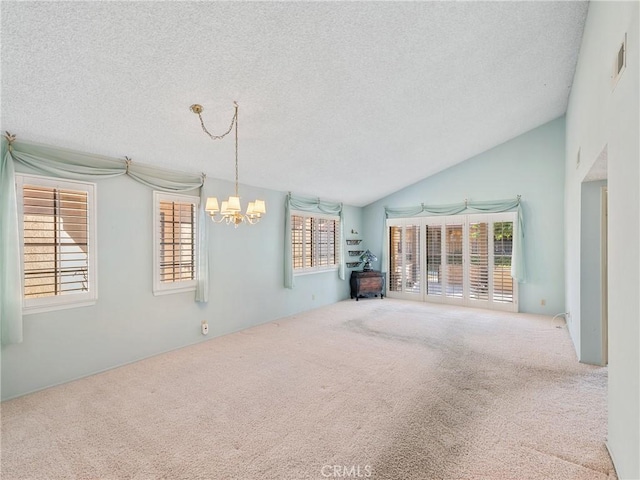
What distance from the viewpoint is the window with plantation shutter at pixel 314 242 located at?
6340 millimetres

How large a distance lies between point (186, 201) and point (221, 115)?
158cm

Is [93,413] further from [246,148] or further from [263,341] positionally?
[246,148]

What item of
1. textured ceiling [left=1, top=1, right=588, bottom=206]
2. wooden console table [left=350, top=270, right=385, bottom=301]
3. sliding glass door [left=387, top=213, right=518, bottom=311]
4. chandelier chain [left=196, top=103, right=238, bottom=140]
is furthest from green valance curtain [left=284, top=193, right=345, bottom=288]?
chandelier chain [left=196, top=103, right=238, bottom=140]

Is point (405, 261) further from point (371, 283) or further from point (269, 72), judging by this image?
point (269, 72)

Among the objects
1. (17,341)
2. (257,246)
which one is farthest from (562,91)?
(17,341)

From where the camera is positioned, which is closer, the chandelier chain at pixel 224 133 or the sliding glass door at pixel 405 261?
the chandelier chain at pixel 224 133

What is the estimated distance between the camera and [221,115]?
3.33m

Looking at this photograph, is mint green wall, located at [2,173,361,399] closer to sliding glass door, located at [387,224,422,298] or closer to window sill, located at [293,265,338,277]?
window sill, located at [293,265,338,277]

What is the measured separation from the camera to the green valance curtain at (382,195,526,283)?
608 cm

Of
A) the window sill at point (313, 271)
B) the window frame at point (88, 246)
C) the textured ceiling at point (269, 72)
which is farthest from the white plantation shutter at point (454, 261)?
the window frame at point (88, 246)

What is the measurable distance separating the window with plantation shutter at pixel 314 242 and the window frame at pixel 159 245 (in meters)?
2.07

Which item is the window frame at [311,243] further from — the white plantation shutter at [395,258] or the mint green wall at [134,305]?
the white plantation shutter at [395,258]

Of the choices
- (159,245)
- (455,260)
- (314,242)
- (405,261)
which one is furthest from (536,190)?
(159,245)

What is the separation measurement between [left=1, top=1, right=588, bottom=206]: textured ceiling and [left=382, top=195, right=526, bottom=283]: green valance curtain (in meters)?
2.01
